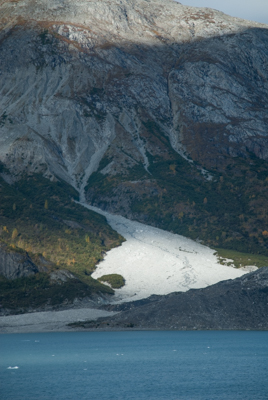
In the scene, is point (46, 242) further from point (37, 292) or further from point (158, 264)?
point (37, 292)

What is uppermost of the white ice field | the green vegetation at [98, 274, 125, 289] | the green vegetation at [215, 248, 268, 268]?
the green vegetation at [215, 248, 268, 268]

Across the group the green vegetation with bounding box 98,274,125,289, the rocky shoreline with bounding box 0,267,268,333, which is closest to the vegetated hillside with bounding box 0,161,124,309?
the green vegetation with bounding box 98,274,125,289

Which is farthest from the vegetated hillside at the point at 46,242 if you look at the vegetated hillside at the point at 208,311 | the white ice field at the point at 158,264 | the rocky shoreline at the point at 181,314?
the vegetated hillside at the point at 208,311

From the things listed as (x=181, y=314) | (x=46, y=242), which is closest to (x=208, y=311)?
(x=181, y=314)

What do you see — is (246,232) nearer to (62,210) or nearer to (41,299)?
(62,210)

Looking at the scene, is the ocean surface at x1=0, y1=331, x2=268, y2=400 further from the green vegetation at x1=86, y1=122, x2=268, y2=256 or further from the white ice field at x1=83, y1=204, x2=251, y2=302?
the green vegetation at x1=86, y1=122, x2=268, y2=256

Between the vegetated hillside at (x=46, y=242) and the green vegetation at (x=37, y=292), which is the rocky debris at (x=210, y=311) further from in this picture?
the vegetated hillside at (x=46, y=242)

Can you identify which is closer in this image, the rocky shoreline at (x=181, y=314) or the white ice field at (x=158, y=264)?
the rocky shoreline at (x=181, y=314)
